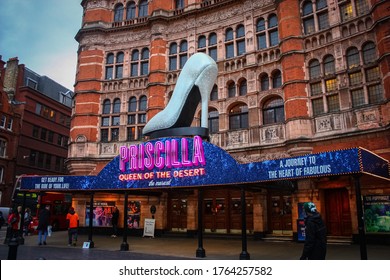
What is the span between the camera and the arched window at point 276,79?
811 inches

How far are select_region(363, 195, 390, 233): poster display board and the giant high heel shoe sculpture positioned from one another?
893 cm

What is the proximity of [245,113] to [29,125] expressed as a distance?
30.3m

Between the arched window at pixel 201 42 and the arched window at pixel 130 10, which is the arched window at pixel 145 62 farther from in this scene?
the arched window at pixel 201 42

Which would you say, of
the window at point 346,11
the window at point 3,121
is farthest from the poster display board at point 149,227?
the window at point 3,121

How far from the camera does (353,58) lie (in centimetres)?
1808

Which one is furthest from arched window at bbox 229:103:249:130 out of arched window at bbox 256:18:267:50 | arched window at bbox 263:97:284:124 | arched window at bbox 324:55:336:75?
arched window at bbox 324:55:336:75

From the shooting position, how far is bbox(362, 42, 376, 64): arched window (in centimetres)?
1736

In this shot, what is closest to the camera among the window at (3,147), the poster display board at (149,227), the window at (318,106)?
the window at (318,106)

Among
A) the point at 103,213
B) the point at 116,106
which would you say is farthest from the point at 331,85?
the point at 103,213

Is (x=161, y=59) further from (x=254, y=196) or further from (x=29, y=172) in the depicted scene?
(x=29, y=172)

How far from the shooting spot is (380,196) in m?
15.5

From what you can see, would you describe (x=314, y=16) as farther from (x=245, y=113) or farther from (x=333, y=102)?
(x=245, y=113)

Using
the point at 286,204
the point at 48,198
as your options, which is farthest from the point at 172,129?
the point at 48,198

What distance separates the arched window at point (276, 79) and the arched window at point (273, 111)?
2.92 feet
